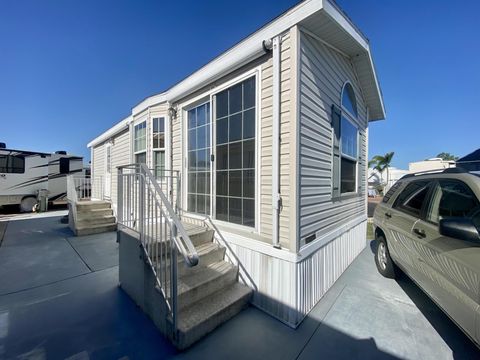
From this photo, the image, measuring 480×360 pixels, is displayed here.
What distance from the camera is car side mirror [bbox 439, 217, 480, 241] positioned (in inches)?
55.7

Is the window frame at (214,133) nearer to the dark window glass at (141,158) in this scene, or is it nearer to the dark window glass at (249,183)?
the dark window glass at (249,183)

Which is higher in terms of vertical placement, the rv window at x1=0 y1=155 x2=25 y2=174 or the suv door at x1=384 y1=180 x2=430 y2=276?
the rv window at x1=0 y1=155 x2=25 y2=174

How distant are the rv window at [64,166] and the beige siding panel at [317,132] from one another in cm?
1441

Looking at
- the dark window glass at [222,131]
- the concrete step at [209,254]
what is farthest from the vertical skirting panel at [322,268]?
the dark window glass at [222,131]

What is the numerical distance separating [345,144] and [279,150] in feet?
7.31

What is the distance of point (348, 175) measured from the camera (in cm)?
413

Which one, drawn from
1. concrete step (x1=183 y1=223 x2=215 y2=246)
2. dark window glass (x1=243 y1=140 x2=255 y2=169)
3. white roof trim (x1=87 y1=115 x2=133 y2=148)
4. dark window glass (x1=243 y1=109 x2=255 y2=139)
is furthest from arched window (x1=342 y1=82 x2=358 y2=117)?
white roof trim (x1=87 y1=115 x2=133 y2=148)

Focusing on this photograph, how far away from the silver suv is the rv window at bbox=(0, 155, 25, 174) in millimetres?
14991

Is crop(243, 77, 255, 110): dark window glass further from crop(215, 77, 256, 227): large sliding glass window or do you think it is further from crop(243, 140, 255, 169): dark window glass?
crop(243, 140, 255, 169): dark window glass

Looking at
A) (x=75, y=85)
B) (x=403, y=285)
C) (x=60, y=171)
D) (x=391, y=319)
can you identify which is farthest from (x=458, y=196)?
(x=60, y=171)

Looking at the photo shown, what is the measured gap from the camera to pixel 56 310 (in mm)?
2398

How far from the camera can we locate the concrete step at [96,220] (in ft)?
19.3

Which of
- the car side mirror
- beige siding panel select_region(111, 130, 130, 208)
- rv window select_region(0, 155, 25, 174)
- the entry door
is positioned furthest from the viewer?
rv window select_region(0, 155, 25, 174)

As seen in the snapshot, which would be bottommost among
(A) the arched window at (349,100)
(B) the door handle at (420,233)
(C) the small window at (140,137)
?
(B) the door handle at (420,233)
